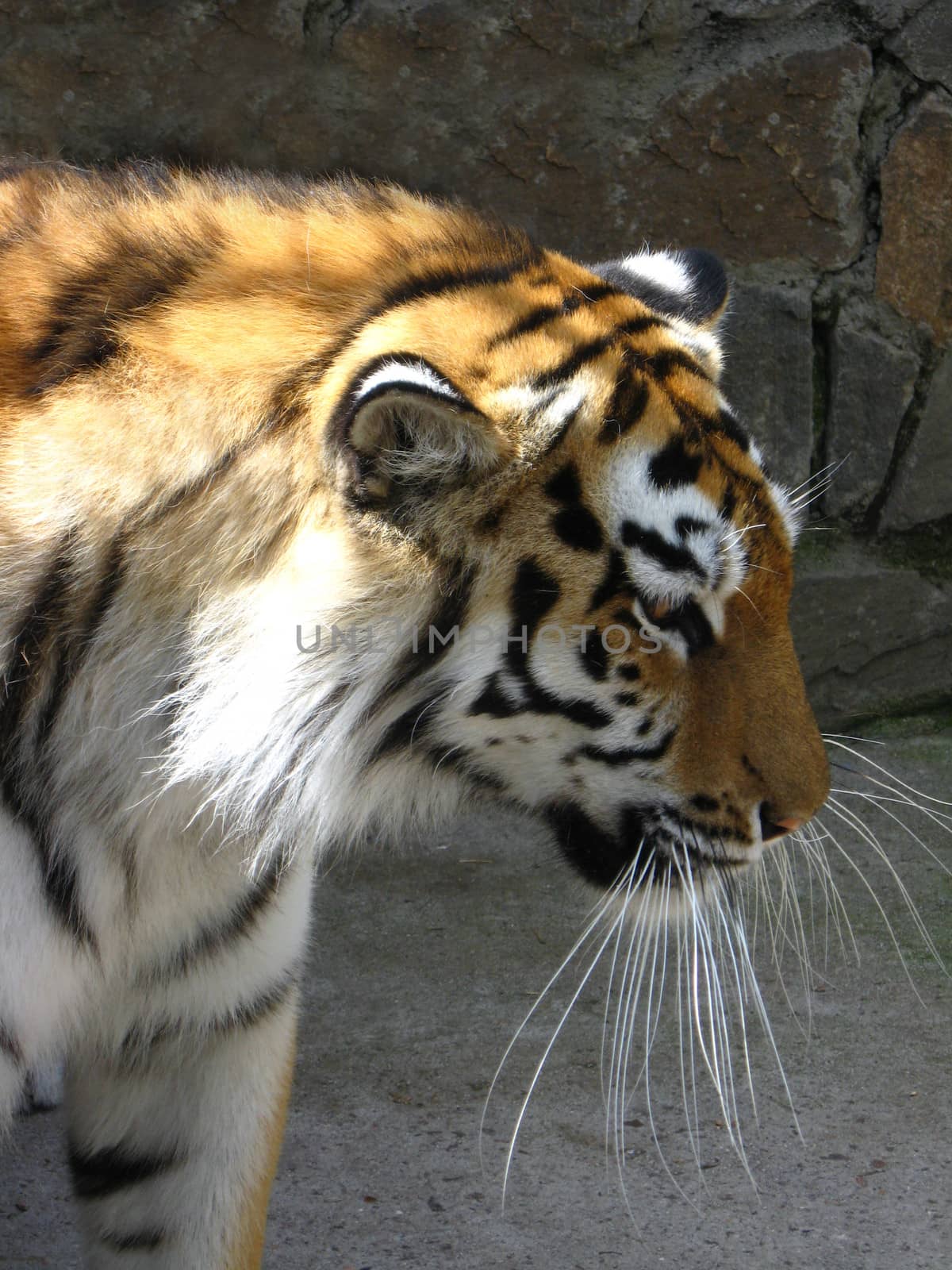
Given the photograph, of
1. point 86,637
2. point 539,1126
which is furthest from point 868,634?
point 86,637

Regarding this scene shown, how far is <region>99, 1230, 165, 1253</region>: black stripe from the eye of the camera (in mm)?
1716

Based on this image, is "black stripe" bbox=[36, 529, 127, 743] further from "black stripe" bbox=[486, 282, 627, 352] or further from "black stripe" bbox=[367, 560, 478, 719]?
"black stripe" bbox=[486, 282, 627, 352]

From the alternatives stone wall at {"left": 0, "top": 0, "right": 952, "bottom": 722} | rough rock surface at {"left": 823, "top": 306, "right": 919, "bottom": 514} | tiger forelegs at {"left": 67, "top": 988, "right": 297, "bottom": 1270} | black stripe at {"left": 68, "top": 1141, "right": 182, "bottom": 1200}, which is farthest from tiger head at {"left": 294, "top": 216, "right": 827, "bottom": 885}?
rough rock surface at {"left": 823, "top": 306, "right": 919, "bottom": 514}

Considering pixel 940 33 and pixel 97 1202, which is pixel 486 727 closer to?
pixel 97 1202

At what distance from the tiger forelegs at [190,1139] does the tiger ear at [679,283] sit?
921 mm

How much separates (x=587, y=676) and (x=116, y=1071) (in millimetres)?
754

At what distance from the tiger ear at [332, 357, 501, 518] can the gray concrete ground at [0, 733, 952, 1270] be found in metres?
0.49

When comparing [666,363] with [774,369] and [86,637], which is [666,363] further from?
[774,369]

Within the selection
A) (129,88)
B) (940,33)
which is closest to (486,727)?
(129,88)

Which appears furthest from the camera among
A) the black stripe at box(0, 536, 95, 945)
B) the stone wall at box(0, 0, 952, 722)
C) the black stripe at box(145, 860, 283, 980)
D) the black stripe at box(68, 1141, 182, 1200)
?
the stone wall at box(0, 0, 952, 722)

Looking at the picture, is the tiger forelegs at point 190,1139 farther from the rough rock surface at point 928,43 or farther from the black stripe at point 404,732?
the rough rock surface at point 928,43

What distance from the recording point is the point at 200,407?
1.34 m

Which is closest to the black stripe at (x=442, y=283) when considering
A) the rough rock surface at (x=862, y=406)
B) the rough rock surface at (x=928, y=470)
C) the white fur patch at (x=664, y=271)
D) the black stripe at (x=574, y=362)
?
the black stripe at (x=574, y=362)

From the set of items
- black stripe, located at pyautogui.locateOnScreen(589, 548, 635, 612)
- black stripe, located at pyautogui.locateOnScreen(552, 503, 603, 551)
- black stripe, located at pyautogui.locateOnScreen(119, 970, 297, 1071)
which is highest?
black stripe, located at pyautogui.locateOnScreen(552, 503, 603, 551)
